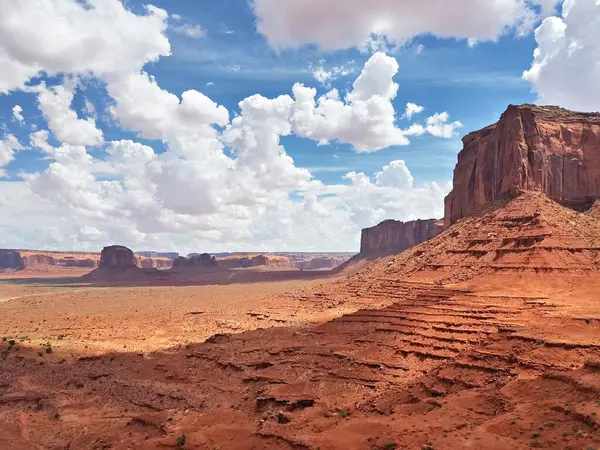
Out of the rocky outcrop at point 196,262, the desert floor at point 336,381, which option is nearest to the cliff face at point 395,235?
the rocky outcrop at point 196,262

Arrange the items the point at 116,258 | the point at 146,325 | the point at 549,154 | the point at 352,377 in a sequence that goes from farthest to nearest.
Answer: the point at 116,258 < the point at 549,154 < the point at 146,325 < the point at 352,377

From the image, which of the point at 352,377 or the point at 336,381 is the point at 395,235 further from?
the point at 336,381

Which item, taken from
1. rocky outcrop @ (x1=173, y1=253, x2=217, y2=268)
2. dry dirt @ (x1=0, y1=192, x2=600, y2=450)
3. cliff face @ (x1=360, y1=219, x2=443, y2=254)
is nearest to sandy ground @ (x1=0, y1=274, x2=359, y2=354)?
dry dirt @ (x1=0, y1=192, x2=600, y2=450)

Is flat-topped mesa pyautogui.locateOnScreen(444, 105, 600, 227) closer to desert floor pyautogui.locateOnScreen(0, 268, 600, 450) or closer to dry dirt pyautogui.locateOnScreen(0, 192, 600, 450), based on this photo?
dry dirt pyautogui.locateOnScreen(0, 192, 600, 450)

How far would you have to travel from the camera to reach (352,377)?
872 inches

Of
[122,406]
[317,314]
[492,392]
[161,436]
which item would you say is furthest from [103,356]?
[492,392]

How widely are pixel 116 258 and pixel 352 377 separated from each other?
162122mm

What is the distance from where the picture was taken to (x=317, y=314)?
41938mm

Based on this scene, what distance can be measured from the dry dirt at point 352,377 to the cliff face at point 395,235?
102046 mm

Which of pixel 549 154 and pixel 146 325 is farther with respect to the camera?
pixel 549 154

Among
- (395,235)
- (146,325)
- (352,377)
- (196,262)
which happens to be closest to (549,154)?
(352,377)

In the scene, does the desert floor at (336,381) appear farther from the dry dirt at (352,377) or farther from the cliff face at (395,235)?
the cliff face at (395,235)

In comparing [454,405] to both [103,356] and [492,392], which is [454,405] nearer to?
[492,392]

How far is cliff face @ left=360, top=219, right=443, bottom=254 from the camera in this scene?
474ft
